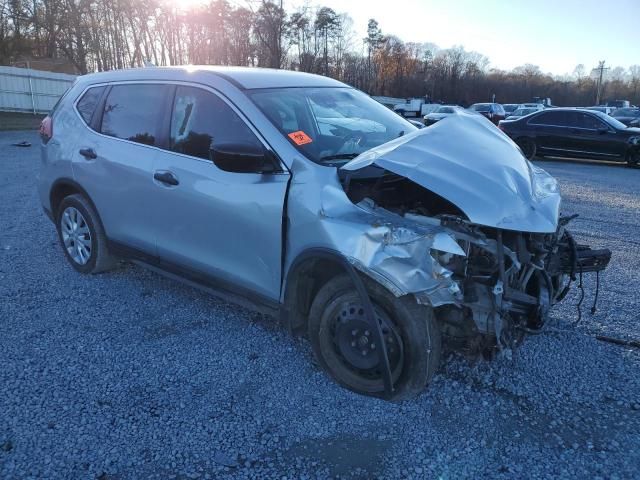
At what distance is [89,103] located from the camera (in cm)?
→ 468

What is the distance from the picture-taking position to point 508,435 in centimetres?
277

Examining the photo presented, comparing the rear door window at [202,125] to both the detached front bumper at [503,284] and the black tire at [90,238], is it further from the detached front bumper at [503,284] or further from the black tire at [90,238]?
the detached front bumper at [503,284]

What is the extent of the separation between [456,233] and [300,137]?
126 cm

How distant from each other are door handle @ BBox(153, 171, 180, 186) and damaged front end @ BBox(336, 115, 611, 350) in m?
1.32

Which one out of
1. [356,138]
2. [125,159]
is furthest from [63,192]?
[356,138]

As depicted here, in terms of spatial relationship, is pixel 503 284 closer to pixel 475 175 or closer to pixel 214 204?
pixel 475 175

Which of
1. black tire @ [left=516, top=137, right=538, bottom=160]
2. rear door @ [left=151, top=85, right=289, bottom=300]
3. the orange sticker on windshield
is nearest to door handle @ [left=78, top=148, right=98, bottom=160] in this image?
rear door @ [left=151, top=85, right=289, bottom=300]

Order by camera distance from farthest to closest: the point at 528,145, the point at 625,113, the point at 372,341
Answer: the point at 625,113 → the point at 528,145 → the point at 372,341

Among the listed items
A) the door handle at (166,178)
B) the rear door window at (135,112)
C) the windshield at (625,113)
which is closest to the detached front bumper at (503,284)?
the door handle at (166,178)

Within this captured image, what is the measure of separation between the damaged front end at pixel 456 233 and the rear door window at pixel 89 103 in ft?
9.08

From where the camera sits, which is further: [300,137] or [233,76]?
[233,76]

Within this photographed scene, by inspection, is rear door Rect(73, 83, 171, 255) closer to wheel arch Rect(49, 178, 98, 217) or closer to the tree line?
wheel arch Rect(49, 178, 98, 217)

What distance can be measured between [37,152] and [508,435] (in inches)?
601

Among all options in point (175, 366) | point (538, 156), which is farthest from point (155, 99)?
point (538, 156)
